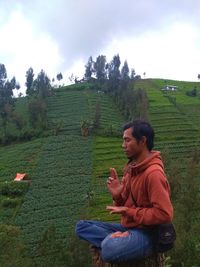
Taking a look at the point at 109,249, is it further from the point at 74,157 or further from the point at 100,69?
the point at 100,69

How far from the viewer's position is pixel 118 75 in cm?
10131

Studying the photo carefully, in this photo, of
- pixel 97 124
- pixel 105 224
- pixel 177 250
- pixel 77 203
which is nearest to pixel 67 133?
pixel 97 124

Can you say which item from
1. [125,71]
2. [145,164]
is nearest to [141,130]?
[145,164]

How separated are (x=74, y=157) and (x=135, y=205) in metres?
56.1

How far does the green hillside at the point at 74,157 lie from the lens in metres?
45.0

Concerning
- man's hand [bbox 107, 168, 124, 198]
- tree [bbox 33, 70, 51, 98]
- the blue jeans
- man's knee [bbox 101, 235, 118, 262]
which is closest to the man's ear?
man's hand [bbox 107, 168, 124, 198]

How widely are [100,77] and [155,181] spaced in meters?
101

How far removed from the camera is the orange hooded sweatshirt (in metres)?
4.88

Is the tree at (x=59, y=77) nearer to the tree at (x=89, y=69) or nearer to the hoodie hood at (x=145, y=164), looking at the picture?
the tree at (x=89, y=69)

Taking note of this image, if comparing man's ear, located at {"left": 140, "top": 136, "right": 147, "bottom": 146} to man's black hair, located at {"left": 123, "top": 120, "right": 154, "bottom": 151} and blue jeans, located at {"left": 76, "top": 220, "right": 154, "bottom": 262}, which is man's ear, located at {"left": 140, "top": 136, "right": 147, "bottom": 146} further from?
blue jeans, located at {"left": 76, "top": 220, "right": 154, "bottom": 262}

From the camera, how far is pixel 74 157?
201 feet

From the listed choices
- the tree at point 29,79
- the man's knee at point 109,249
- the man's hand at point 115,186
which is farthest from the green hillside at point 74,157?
the man's knee at point 109,249

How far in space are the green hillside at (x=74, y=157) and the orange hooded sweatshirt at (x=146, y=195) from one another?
103ft

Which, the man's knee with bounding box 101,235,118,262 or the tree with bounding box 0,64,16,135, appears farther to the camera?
the tree with bounding box 0,64,16,135
